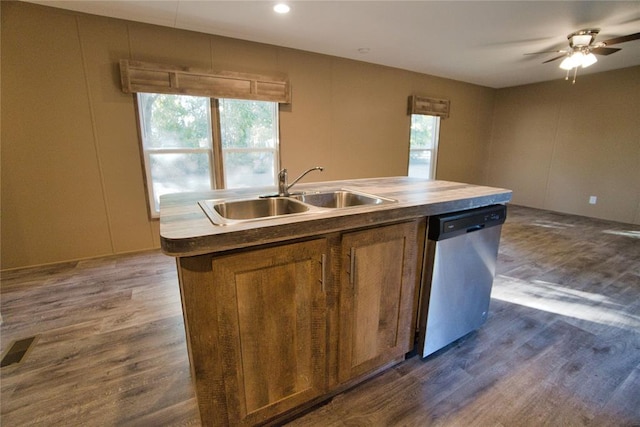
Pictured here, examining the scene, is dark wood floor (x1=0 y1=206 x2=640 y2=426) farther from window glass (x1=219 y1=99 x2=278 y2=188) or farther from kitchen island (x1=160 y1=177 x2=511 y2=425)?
window glass (x1=219 y1=99 x2=278 y2=188)

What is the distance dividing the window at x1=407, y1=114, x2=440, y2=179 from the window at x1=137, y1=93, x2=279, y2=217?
9.03ft

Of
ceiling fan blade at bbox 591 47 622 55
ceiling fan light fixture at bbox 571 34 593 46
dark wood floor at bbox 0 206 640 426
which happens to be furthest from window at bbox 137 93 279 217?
ceiling fan blade at bbox 591 47 622 55

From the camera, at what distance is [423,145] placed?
5.44 m

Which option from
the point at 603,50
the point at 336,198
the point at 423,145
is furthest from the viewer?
the point at 423,145

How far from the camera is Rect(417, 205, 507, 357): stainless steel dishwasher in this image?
1519 mm

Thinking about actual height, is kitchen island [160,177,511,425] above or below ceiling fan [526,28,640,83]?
below

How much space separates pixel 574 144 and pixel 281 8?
5556 millimetres

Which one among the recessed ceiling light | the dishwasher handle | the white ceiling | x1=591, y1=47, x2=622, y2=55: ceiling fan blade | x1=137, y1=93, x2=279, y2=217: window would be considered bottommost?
the dishwasher handle

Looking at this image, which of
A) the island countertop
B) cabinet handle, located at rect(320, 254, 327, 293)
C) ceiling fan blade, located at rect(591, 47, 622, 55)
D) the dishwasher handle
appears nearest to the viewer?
the island countertop

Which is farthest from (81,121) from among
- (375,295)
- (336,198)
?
(375,295)

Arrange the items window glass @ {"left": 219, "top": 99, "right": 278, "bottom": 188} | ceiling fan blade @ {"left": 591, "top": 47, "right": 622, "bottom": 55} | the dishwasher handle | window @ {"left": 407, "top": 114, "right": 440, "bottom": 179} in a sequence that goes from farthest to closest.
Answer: window @ {"left": 407, "top": 114, "right": 440, "bottom": 179}
window glass @ {"left": 219, "top": 99, "right": 278, "bottom": 188}
ceiling fan blade @ {"left": 591, "top": 47, "right": 622, "bottom": 55}
the dishwasher handle

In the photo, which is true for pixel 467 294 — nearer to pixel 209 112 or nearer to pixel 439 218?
pixel 439 218

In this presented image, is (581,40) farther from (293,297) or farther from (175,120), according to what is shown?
(175,120)

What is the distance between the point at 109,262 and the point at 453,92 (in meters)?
6.13
